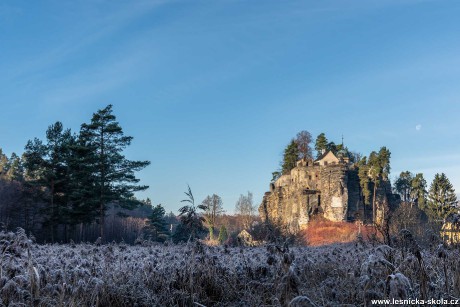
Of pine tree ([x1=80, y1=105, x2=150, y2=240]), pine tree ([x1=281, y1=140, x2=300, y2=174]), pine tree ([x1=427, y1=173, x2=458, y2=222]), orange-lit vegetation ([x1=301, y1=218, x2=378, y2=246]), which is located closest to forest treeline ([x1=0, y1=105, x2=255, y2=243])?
pine tree ([x1=80, y1=105, x2=150, y2=240])

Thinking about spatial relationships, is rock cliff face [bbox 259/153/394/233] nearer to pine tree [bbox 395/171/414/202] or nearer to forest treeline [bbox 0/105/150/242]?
pine tree [bbox 395/171/414/202]

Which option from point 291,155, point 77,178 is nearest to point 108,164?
point 77,178

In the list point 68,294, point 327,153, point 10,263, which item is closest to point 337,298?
point 68,294

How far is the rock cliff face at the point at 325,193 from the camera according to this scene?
67375 millimetres

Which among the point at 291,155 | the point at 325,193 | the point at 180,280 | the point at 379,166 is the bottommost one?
the point at 180,280

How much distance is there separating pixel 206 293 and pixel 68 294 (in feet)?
6.78

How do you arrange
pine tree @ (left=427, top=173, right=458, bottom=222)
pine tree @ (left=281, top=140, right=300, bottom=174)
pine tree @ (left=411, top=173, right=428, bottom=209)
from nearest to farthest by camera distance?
pine tree @ (left=427, top=173, right=458, bottom=222) < pine tree @ (left=411, top=173, right=428, bottom=209) < pine tree @ (left=281, top=140, right=300, bottom=174)

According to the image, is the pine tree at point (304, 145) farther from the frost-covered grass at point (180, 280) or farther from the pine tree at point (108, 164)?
the frost-covered grass at point (180, 280)

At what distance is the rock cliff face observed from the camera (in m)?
67.4

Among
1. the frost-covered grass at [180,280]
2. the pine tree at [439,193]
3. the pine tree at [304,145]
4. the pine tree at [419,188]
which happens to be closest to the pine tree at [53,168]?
the frost-covered grass at [180,280]

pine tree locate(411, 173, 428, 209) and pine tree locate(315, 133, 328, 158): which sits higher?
pine tree locate(315, 133, 328, 158)

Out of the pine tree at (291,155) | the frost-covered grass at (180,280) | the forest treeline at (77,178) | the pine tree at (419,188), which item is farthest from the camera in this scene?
the pine tree at (291,155)

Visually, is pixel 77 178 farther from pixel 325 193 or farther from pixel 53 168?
pixel 325 193

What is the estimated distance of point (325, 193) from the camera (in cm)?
6956
